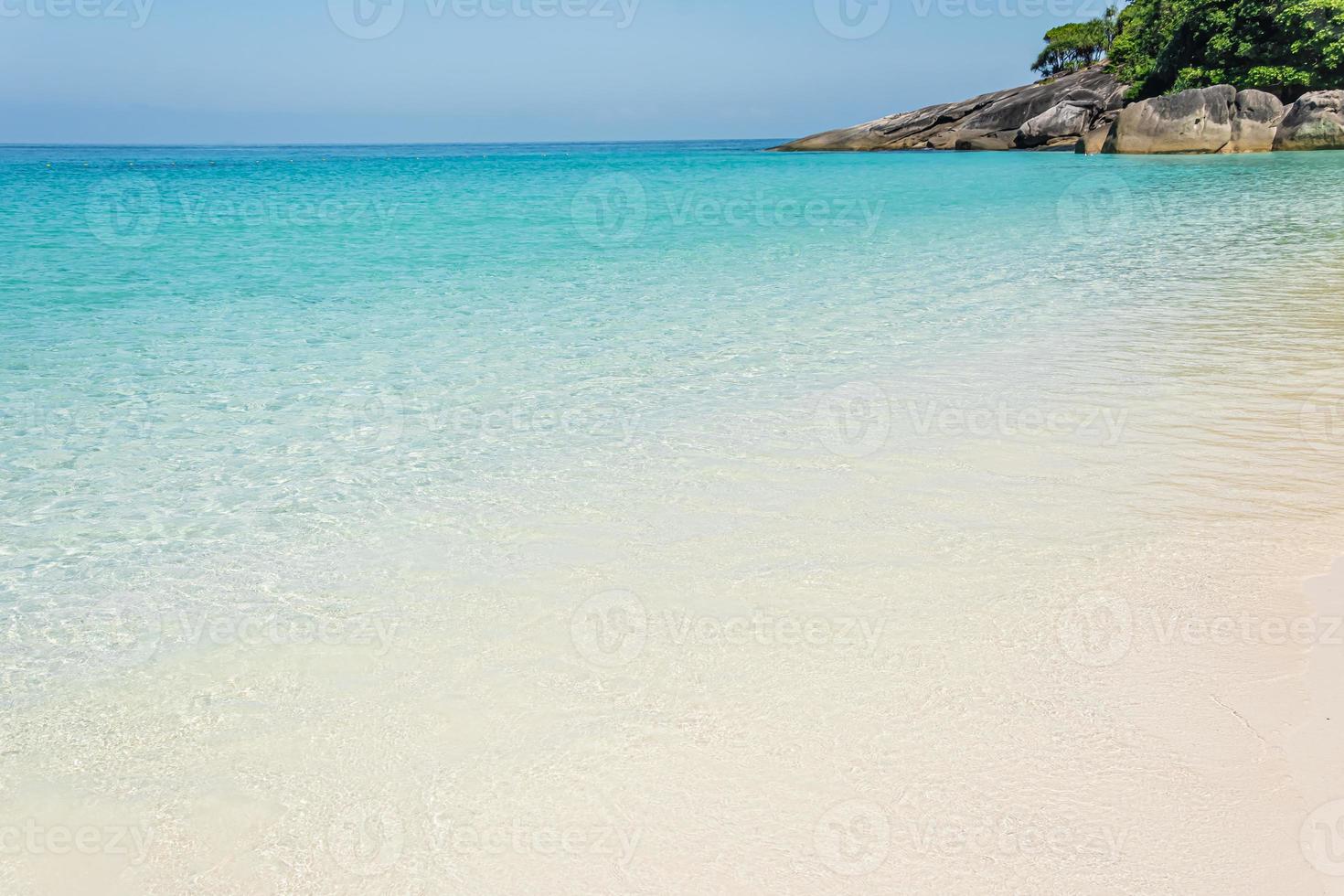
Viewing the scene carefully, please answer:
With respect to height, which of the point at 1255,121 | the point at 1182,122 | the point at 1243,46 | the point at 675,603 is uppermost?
the point at 1243,46

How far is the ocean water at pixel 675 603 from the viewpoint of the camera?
2326mm

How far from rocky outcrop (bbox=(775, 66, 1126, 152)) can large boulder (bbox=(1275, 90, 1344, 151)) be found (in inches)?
576

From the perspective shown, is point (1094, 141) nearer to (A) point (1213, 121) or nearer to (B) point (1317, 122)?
(A) point (1213, 121)

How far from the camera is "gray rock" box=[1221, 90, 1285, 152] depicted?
37.5 meters

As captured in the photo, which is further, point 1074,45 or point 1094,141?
point 1074,45

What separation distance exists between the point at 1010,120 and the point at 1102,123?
9.67 metres

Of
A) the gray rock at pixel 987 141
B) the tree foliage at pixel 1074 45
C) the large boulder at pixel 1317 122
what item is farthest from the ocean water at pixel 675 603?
the tree foliage at pixel 1074 45

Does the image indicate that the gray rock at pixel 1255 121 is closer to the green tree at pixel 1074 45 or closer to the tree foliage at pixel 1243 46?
the tree foliage at pixel 1243 46

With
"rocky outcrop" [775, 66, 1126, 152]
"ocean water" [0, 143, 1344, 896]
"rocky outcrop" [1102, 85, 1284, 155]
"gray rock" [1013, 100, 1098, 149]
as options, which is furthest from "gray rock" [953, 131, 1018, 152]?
"ocean water" [0, 143, 1344, 896]

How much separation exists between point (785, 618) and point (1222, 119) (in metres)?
42.9

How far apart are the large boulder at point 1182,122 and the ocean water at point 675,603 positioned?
115 feet

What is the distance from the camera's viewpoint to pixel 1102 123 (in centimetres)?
4847

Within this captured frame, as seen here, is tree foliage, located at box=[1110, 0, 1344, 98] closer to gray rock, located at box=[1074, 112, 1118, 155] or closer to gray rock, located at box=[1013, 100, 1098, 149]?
gray rock, located at box=[1013, 100, 1098, 149]

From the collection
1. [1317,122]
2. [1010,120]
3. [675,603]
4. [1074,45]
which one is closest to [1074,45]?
[1074,45]
